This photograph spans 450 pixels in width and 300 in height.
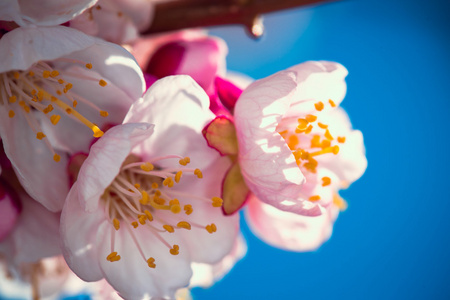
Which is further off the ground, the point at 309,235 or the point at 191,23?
the point at 191,23

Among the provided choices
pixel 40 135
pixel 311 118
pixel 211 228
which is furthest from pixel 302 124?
pixel 40 135

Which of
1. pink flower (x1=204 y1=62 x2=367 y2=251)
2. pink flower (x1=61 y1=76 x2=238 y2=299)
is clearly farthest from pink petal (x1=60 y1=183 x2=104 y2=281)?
pink flower (x1=204 y1=62 x2=367 y2=251)

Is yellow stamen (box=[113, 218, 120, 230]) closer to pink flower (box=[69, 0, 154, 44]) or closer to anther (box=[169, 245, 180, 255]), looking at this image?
anther (box=[169, 245, 180, 255])

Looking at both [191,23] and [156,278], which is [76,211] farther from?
[191,23]

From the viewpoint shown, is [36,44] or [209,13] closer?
[36,44]

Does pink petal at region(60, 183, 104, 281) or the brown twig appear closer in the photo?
pink petal at region(60, 183, 104, 281)

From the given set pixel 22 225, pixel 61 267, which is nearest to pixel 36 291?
pixel 61 267

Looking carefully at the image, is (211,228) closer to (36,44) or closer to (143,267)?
(143,267)
